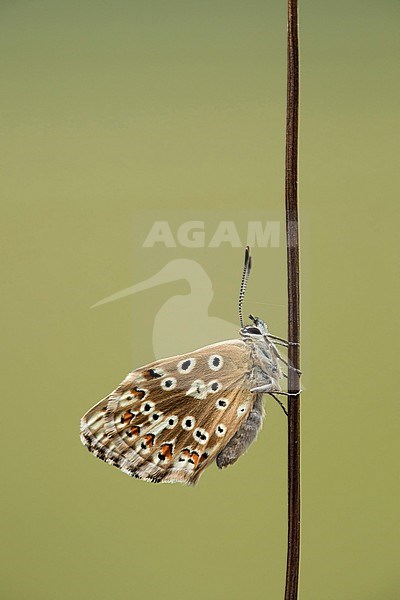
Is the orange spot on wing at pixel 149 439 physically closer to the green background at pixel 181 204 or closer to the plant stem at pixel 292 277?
the plant stem at pixel 292 277

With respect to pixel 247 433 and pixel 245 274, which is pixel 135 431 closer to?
pixel 247 433

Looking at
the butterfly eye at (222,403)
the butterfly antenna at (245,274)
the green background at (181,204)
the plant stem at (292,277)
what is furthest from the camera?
the green background at (181,204)

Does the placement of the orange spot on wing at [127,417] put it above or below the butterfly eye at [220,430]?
above

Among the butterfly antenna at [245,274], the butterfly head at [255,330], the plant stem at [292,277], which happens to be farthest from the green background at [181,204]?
the plant stem at [292,277]

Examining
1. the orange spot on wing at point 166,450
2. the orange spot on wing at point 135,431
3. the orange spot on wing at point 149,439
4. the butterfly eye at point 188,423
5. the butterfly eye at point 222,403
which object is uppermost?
the butterfly eye at point 222,403

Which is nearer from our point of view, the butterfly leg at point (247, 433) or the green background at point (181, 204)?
the butterfly leg at point (247, 433)

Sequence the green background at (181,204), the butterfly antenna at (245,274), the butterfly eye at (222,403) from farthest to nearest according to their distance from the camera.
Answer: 1. the green background at (181,204)
2. the butterfly antenna at (245,274)
3. the butterfly eye at (222,403)
